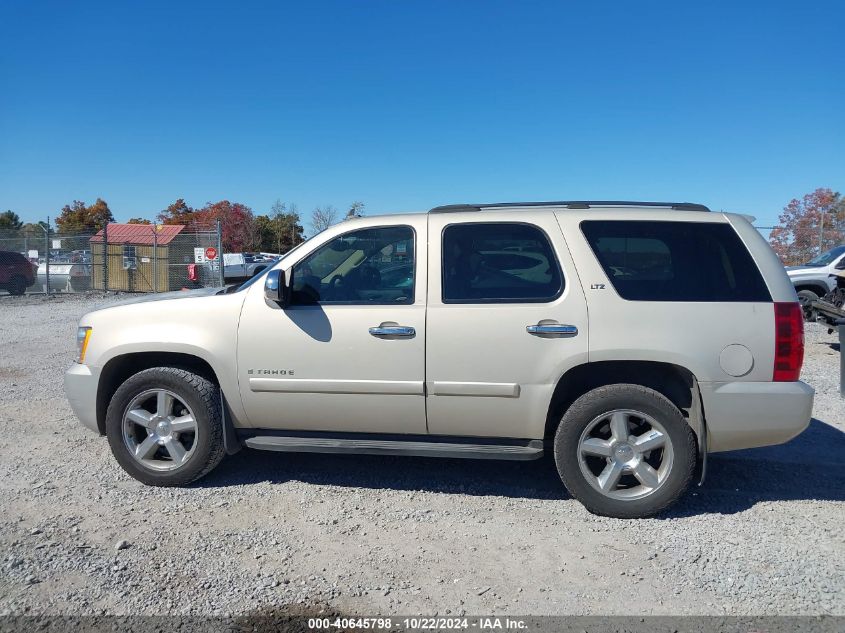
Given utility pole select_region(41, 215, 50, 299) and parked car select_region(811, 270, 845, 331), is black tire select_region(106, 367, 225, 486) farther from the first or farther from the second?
utility pole select_region(41, 215, 50, 299)

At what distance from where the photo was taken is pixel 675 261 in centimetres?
402

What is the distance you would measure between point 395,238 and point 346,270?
0.40m

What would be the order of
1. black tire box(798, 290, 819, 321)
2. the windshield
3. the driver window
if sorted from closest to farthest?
the driver window < black tire box(798, 290, 819, 321) < the windshield

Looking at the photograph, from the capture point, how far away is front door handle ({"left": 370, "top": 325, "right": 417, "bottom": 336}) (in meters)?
4.03

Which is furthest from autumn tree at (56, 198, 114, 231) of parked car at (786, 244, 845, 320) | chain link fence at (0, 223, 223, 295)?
parked car at (786, 244, 845, 320)

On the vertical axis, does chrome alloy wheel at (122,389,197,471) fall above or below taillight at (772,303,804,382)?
below

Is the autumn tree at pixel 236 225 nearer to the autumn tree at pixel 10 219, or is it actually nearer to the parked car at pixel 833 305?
the autumn tree at pixel 10 219

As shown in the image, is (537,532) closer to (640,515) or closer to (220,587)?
(640,515)

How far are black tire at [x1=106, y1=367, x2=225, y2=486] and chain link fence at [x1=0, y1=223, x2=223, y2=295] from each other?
16596mm

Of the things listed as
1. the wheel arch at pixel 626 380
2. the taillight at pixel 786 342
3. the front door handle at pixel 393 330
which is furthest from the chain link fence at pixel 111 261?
the taillight at pixel 786 342

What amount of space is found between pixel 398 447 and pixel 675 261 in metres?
2.15

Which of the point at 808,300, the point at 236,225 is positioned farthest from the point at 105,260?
the point at 236,225

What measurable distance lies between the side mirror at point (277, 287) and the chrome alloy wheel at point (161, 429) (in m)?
1.01

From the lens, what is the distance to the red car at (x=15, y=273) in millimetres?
19234
